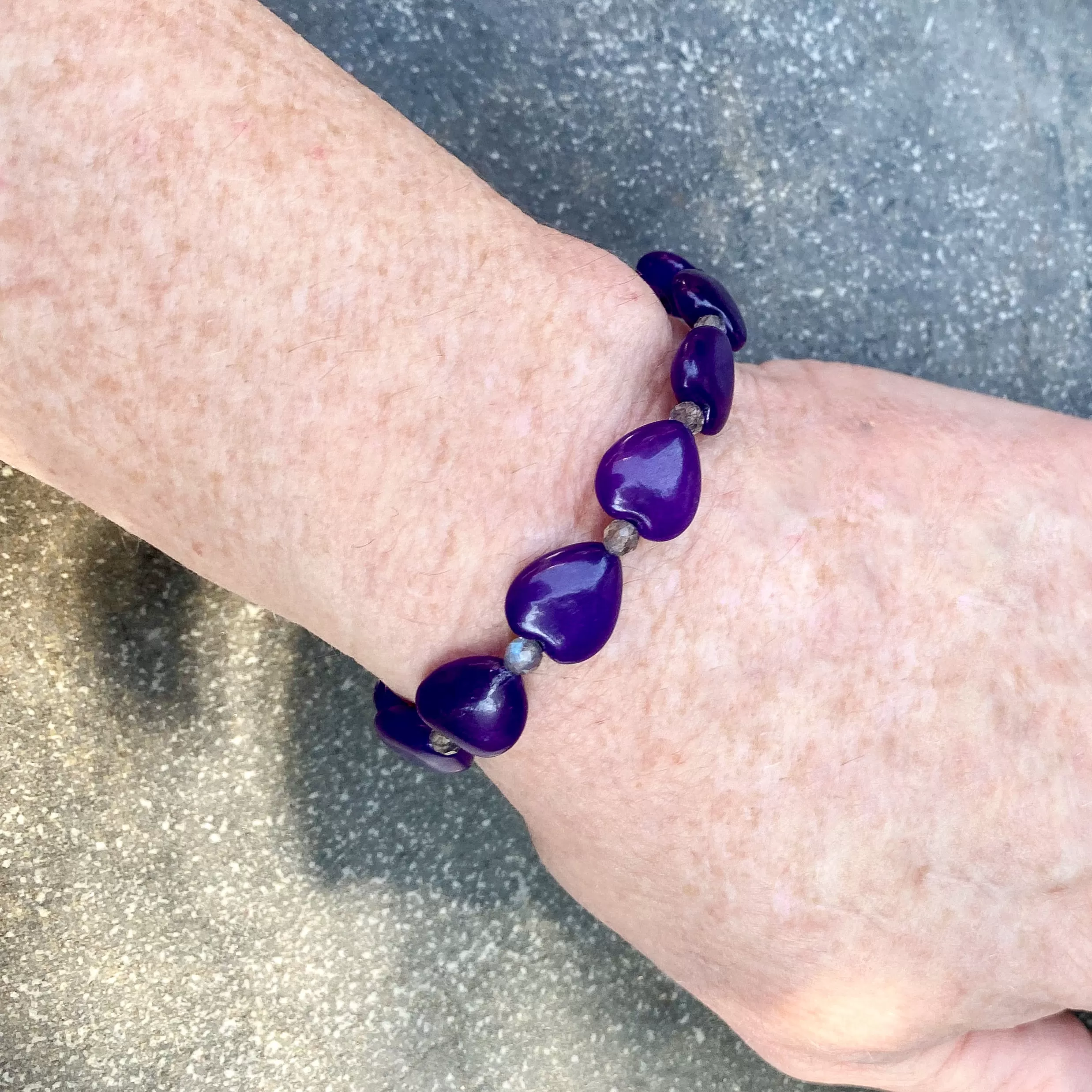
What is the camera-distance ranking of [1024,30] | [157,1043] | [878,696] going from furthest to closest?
[1024,30], [157,1043], [878,696]

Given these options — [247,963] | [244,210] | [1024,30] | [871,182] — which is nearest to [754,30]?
[871,182]

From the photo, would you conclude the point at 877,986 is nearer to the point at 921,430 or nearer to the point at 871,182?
the point at 921,430

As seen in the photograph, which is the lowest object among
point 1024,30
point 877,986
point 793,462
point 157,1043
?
point 157,1043

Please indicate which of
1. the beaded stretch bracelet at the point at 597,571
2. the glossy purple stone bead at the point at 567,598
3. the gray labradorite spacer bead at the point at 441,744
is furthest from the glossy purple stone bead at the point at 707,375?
the gray labradorite spacer bead at the point at 441,744

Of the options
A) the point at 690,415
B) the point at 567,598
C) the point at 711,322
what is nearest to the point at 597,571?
the point at 567,598

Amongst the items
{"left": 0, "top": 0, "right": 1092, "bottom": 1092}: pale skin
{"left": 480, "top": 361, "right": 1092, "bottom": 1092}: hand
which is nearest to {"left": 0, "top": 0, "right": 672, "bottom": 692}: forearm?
{"left": 0, "top": 0, "right": 1092, "bottom": 1092}: pale skin

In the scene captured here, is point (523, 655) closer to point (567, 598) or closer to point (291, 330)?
point (567, 598)

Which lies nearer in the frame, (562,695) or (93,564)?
(562,695)

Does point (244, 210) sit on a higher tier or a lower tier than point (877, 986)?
higher
